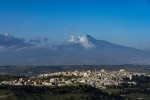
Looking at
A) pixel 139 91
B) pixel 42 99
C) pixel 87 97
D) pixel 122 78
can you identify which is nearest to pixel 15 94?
pixel 42 99

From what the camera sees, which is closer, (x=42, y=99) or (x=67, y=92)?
(x=42, y=99)

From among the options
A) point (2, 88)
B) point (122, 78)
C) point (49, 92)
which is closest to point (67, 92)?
point (49, 92)

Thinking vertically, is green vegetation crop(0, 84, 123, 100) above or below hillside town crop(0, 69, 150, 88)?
below

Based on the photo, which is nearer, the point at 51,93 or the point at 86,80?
the point at 51,93

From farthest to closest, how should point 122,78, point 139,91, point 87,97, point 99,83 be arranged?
point 122,78, point 99,83, point 139,91, point 87,97

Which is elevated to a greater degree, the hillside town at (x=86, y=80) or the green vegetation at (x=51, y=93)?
the hillside town at (x=86, y=80)

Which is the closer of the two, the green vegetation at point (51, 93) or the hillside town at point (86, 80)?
the green vegetation at point (51, 93)

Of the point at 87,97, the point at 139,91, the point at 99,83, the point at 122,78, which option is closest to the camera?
the point at 87,97

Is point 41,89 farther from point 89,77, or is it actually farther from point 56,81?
point 89,77

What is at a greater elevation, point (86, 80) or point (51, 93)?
point (86, 80)

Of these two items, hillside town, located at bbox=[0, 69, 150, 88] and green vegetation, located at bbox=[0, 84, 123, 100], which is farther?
hillside town, located at bbox=[0, 69, 150, 88]
